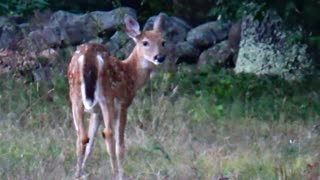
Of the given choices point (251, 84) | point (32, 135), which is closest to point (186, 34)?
point (251, 84)

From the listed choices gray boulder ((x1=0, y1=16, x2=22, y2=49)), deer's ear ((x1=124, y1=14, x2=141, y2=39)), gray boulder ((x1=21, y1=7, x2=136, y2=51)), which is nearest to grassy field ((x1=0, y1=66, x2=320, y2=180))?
deer's ear ((x1=124, y1=14, x2=141, y2=39))

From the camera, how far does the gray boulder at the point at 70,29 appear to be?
1598 cm

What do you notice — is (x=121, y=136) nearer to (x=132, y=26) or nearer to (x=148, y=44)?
(x=148, y=44)

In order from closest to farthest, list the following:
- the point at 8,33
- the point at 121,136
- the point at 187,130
A: the point at 121,136 → the point at 187,130 → the point at 8,33

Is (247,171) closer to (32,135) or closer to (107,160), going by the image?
(107,160)

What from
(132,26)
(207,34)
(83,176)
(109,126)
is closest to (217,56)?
(207,34)

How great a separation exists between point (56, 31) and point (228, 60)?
2447mm

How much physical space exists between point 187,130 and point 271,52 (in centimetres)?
414

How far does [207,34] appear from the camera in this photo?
18125 mm

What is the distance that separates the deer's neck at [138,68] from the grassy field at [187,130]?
55cm

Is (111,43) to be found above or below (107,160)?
below

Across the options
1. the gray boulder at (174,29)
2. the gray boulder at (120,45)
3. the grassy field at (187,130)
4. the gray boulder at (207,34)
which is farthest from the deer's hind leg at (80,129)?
the gray boulder at (207,34)

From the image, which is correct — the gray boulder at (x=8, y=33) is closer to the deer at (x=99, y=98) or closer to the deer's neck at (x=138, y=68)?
the deer's neck at (x=138, y=68)

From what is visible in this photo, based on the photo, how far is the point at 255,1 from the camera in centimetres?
1379
